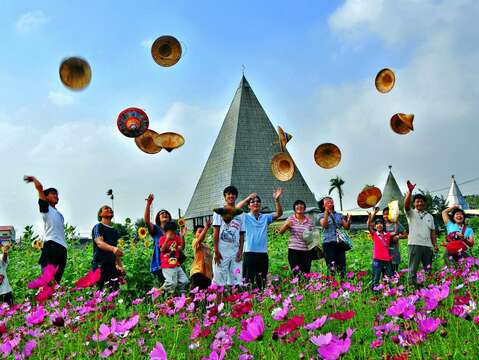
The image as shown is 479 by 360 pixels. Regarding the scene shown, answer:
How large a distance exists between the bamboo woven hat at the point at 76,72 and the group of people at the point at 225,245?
2356mm

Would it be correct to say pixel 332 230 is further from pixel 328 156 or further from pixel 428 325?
pixel 428 325

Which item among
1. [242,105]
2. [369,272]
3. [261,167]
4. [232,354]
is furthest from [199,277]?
[242,105]

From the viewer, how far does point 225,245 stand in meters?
4.61

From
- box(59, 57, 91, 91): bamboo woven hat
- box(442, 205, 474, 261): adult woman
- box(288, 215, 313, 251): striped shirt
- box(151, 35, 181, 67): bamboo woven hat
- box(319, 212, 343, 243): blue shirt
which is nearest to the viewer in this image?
box(288, 215, 313, 251): striped shirt

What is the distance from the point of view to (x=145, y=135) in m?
8.16

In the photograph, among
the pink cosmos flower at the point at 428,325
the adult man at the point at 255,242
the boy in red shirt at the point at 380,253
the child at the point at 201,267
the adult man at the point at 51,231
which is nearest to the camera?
the pink cosmos flower at the point at 428,325

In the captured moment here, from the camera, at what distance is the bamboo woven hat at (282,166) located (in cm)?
834

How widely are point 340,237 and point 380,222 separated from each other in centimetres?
53

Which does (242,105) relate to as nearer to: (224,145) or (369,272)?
(224,145)

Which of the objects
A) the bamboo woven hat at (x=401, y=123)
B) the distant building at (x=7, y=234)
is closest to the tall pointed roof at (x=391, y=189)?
the distant building at (x=7, y=234)

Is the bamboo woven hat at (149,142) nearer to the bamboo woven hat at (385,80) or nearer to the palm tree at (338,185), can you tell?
the bamboo woven hat at (385,80)

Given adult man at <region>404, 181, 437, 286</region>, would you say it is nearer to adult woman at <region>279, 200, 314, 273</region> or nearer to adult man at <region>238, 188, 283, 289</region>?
adult woman at <region>279, 200, 314, 273</region>

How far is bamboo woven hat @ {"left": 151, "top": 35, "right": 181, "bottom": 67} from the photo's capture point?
316 inches

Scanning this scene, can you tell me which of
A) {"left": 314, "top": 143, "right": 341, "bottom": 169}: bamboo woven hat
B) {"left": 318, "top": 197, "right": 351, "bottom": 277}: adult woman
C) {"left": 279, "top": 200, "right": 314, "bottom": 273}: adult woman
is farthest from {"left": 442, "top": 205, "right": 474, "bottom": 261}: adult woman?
{"left": 314, "top": 143, "right": 341, "bottom": 169}: bamboo woven hat
